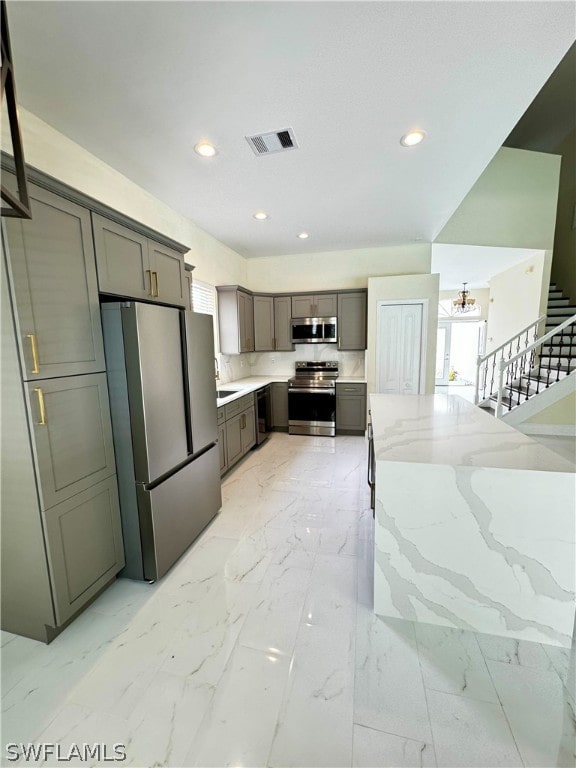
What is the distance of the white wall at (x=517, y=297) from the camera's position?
5223 mm

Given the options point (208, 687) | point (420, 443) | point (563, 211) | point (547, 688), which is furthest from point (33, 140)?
point (563, 211)

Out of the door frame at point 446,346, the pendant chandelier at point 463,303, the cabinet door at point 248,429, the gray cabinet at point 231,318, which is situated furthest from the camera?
the door frame at point 446,346

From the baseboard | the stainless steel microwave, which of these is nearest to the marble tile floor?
the stainless steel microwave

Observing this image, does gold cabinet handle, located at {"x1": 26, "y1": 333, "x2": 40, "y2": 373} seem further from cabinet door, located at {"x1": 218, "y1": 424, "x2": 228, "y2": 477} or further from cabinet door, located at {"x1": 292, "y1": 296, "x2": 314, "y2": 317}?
cabinet door, located at {"x1": 292, "y1": 296, "x2": 314, "y2": 317}

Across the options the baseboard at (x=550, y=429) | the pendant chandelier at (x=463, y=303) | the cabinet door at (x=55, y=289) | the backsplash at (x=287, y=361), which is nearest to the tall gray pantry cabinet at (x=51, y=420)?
the cabinet door at (x=55, y=289)

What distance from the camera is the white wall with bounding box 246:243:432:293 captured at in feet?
16.2

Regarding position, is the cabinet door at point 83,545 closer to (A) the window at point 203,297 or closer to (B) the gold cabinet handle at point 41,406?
(B) the gold cabinet handle at point 41,406

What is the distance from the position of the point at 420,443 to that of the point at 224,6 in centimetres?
229

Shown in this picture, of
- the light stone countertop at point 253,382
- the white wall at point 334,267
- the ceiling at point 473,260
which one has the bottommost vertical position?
the light stone countertop at point 253,382

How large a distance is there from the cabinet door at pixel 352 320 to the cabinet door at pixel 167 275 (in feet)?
9.88

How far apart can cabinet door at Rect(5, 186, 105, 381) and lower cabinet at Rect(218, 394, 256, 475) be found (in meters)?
1.69

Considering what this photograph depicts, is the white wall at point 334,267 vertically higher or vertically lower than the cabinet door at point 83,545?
higher

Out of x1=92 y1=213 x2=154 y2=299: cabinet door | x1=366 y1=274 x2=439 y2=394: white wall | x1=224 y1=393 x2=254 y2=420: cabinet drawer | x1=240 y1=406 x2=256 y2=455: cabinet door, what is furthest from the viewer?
x1=366 y1=274 x2=439 y2=394: white wall

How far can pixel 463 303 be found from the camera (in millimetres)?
7461
